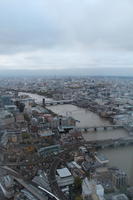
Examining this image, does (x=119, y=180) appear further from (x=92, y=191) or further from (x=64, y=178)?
(x=64, y=178)

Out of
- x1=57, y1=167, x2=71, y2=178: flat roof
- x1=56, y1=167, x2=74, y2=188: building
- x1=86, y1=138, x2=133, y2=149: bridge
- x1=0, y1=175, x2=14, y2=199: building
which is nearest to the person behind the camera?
x1=0, y1=175, x2=14, y2=199: building

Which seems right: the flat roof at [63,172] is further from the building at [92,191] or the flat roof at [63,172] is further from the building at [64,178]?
the building at [92,191]

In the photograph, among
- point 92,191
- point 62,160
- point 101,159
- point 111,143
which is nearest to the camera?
point 92,191

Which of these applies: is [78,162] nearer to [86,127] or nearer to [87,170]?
[87,170]

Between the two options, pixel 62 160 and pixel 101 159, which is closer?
pixel 101 159

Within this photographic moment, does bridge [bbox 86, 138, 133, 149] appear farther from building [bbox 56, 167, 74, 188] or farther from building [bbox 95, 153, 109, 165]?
building [bbox 56, 167, 74, 188]

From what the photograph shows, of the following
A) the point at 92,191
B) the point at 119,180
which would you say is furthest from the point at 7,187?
the point at 119,180

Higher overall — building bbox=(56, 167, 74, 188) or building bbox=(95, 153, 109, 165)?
building bbox=(95, 153, 109, 165)

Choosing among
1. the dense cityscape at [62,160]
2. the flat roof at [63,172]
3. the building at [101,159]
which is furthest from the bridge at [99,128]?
the flat roof at [63,172]

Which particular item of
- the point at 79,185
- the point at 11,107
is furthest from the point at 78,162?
the point at 11,107

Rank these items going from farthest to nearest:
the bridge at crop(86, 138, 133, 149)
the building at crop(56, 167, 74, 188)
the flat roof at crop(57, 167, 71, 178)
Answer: the bridge at crop(86, 138, 133, 149) → the flat roof at crop(57, 167, 71, 178) → the building at crop(56, 167, 74, 188)

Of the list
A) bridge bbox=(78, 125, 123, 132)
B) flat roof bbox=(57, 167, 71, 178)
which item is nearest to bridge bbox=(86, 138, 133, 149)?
bridge bbox=(78, 125, 123, 132)
